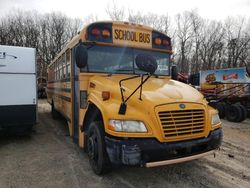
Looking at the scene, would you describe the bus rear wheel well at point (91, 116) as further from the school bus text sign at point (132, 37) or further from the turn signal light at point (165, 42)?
the turn signal light at point (165, 42)

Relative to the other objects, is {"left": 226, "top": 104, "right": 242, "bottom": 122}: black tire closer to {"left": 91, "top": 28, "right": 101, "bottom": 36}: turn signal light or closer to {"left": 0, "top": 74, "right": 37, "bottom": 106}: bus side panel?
{"left": 91, "top": 28, "right": 101, "bottom": 36}: turn signal light

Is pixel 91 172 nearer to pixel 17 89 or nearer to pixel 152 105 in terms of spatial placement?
pixel 152 105

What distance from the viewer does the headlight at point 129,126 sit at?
9.68 ft

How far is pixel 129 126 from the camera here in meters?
2.96

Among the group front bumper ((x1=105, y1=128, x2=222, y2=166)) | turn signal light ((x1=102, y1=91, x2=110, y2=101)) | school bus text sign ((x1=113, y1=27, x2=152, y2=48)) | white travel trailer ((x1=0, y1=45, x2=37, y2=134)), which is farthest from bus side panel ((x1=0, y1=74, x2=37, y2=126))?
front bumper ((x1=105, y1=128, x2=222, y2=166))

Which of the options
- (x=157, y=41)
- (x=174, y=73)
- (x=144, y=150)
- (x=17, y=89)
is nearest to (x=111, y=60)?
(x=157, y=41)

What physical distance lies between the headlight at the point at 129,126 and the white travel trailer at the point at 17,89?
10.7 ft

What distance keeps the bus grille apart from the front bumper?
13cm

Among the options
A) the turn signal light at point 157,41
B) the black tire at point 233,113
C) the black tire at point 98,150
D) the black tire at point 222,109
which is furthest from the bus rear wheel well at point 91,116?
the black tire at point 222,109

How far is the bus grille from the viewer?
3.00 m

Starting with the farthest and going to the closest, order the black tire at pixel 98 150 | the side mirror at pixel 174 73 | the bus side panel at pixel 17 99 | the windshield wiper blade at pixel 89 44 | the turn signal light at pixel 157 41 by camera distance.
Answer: the bus side panel at pixel 17 99
the side mirror at pixel 174 73
the turn signal light at pixel 157 41
the windshield wiper blade at pixel 89 44
the black tire at pixel 98 150

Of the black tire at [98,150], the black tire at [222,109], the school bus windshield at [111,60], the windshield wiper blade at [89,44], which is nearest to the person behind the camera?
the black tire at [98,150]

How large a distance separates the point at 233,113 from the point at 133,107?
7.21 m

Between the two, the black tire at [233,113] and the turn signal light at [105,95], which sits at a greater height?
the turn signal light at [105,95]
